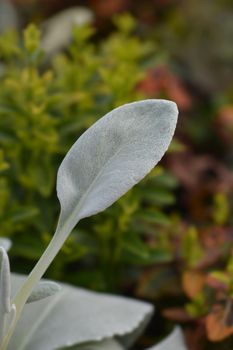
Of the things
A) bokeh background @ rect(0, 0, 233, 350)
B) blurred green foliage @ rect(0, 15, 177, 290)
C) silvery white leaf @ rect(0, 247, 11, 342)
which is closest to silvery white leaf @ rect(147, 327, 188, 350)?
bokeh background @ rect(0, 0, 233, 350)

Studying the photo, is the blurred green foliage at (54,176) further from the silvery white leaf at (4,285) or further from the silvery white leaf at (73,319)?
the silvery white leaf at (4,285)

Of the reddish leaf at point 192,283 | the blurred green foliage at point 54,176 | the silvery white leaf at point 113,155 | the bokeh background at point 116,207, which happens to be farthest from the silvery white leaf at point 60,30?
the silvery white leaf at point 113,155

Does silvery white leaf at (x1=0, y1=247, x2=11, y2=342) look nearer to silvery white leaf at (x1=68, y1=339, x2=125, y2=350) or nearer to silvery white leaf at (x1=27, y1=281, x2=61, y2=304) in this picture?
silvery white leaf at (x1=27, y1=281, x2=61, y2=304)

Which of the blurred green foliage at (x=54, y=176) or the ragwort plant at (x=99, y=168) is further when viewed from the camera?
the blurred green foliage at (x=54, y=176)

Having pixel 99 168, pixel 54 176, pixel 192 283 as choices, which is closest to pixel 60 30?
pixel 54 176

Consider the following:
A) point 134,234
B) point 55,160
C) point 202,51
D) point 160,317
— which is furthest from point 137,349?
point 202,51

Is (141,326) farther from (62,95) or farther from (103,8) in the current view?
(103,8)

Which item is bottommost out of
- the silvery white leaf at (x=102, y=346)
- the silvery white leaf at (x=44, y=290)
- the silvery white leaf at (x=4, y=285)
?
the silvery white leaf at (x=102, y=346)
